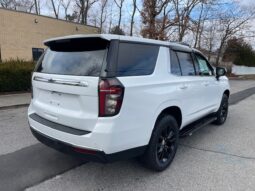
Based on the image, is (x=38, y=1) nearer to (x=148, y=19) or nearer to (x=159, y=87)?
(x=148, y=19)

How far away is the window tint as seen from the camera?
2873 millimetres

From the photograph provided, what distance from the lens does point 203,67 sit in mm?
5059

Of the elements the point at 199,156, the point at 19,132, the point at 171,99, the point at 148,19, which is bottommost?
the point at 19,132

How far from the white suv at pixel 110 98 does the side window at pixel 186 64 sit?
99mm

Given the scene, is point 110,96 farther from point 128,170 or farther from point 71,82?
point 128,170

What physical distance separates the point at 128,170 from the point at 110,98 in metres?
1.46

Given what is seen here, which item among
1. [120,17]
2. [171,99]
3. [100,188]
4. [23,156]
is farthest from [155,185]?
[120,17]

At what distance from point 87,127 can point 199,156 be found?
236 cm

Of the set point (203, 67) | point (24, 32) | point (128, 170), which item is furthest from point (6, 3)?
point (128, 170)

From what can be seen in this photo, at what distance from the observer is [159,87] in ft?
10.7

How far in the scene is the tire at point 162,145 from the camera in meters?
3.31

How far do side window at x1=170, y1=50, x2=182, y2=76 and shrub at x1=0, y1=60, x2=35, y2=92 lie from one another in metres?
8.13

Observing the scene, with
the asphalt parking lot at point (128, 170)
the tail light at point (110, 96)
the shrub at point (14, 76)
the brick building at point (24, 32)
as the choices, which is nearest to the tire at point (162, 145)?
the asphalt parking lot at point (128, 170)

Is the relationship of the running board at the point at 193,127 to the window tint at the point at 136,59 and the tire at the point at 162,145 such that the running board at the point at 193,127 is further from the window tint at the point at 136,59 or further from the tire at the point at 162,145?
the window tint at the point at 136,59
